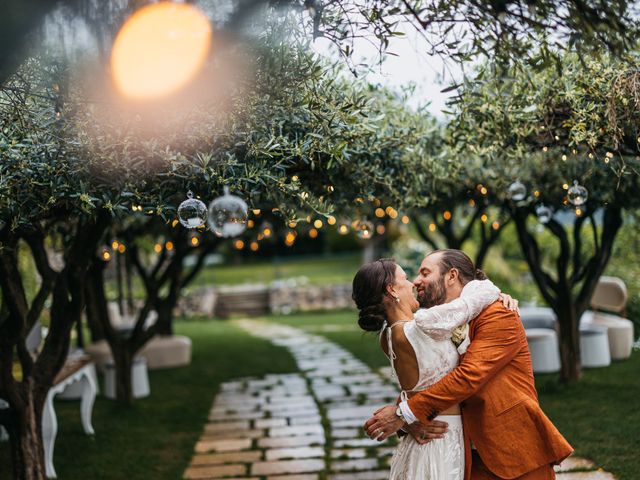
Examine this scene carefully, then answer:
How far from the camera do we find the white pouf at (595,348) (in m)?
9.59

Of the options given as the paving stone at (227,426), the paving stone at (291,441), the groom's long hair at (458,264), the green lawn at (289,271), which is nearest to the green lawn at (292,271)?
the green lawn at (289,271)

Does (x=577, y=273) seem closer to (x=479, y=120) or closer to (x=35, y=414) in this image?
(x=479, y=120)

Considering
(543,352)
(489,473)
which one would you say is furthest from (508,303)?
(543,352)

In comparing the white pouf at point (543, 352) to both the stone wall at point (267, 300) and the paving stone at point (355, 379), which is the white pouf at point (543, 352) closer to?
the paving stone at point (355, 379)

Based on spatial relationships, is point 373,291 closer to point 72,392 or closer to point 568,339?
point 568,339

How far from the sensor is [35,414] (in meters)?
5.51

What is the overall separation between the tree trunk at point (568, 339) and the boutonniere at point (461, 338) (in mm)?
5975

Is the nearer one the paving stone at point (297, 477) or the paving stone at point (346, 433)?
the paving stone at point (297, 477)

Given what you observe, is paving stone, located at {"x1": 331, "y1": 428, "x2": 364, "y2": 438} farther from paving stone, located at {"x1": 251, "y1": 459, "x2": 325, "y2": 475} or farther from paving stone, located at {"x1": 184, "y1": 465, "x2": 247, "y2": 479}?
paving stone, located at {"x1": 184, "y1": 465, "x2": 247, "y2": 479}

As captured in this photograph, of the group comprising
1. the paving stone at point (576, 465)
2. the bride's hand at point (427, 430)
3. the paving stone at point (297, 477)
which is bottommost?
the paving stone at point (297, 477)

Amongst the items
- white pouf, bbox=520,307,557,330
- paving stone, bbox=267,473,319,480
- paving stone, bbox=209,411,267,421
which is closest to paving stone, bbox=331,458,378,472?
paving stone, bbox=267,473,319,480

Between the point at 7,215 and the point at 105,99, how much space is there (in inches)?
42.8

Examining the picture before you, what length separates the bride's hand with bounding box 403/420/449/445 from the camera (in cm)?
320

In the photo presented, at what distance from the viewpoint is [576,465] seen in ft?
18.6
